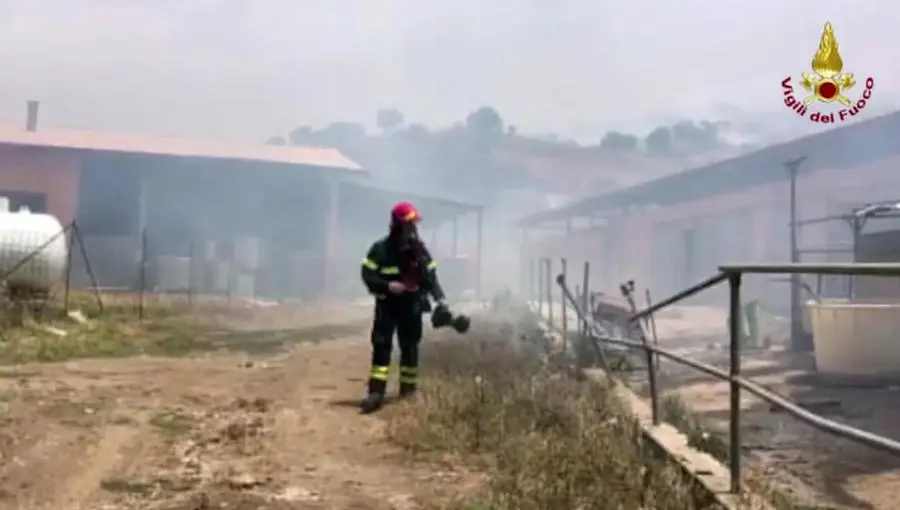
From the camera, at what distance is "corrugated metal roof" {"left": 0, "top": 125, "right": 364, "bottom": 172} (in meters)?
21.7

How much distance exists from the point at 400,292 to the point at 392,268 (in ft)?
0.75

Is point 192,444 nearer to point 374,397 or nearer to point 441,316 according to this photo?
point 374,397

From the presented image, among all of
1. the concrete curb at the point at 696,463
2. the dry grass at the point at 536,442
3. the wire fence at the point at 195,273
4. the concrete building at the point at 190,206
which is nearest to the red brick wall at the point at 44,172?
the concrete building at the point at 190,206

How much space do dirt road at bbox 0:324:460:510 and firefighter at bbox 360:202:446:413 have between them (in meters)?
0.45

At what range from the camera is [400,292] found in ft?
22.4

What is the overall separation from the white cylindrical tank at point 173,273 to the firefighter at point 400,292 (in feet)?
49.2

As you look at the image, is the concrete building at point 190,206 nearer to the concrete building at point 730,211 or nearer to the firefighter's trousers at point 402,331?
the concrete building at point 730,211

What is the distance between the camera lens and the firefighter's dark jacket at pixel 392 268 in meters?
6.86

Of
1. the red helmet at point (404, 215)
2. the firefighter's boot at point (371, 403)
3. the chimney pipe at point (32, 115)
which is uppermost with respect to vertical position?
the chimney pipe at point (32, 115)

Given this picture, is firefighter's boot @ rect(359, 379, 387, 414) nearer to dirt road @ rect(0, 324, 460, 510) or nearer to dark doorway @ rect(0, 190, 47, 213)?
dirt road @ rect(0, 324, 460, 510)

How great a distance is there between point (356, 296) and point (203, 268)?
4480mm

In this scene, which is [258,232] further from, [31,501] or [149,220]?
[31,501]

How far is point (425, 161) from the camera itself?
3675 cm

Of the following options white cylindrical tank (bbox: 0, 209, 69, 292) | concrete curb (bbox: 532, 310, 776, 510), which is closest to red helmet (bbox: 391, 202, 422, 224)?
concrete curb (bbox: 532, 310, 776, 510)
